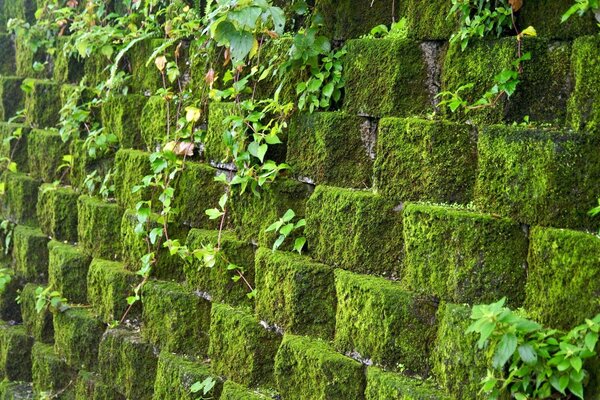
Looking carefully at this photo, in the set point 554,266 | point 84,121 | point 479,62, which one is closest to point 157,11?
point 84,121

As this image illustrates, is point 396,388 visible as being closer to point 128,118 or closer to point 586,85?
point 586,85

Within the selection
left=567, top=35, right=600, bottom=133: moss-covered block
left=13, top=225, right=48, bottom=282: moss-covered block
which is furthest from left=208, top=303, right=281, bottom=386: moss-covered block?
left=13, top=225, right=48, bottom=282: moss-covered block

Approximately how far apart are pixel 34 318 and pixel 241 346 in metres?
2.03

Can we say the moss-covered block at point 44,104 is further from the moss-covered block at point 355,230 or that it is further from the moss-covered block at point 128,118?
the moss-covered block at point 355,230

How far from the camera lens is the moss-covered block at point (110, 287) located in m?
3.68

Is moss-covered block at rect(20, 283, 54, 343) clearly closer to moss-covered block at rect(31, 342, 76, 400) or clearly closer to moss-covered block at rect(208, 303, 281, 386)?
moss-covered block at rect(31, 342, 76, 400)

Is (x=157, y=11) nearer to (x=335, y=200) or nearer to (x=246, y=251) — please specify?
(x=246, y=251)

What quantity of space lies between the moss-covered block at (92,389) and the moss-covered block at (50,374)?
12cm

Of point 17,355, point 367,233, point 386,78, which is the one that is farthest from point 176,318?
point 17,355

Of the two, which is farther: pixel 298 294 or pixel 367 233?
pixel 298 294

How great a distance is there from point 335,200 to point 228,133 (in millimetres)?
594

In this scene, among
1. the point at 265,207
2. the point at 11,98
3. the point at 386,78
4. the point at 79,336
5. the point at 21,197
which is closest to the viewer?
the point at 386,78

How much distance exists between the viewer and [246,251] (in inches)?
119

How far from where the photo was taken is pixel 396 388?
7.32 ft
